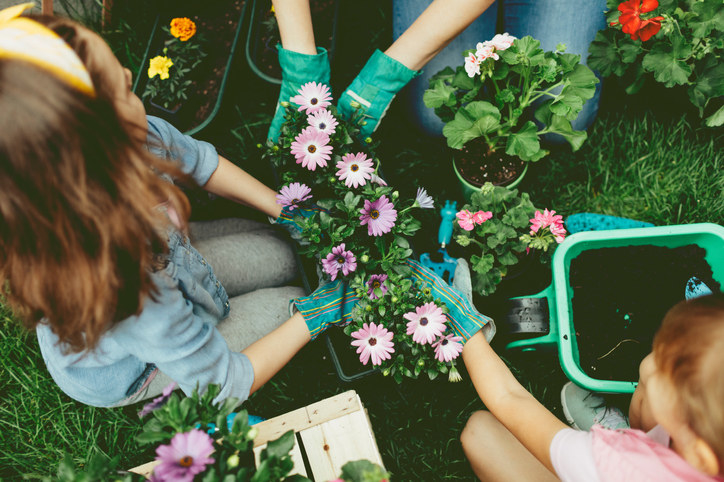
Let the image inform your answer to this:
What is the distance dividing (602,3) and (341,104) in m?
1.08

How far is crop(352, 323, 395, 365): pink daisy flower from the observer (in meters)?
1.08

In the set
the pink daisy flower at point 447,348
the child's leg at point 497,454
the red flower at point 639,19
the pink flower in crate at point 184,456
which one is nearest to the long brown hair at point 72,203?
the pink flower in crate at point 184,456

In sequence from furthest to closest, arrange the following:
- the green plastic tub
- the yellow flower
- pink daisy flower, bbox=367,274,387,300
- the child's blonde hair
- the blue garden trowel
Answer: the yellow flower < the blue garden trowel < the green plastic tub < pink daisy flower, bbox=367,274,387,300 < the child's blonde hair

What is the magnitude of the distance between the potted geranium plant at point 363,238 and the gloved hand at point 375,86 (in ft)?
0.63

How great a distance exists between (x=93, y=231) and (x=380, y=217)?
25.0 inches

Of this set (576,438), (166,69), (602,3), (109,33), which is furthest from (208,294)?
(602,3)

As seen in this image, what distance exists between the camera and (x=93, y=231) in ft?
2.26

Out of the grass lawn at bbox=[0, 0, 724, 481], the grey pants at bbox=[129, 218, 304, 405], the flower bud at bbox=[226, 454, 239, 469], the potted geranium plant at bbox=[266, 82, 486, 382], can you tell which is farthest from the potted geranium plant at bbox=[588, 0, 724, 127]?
the flower bud at bbox=[226, 454, 239, 469]

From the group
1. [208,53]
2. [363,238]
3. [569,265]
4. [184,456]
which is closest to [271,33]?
[208,53]

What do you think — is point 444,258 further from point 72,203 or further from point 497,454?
point 72,203

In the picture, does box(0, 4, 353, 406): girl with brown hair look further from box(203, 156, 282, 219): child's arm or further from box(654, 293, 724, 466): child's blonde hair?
box(654, 293, 724, 466): child's blonde hair

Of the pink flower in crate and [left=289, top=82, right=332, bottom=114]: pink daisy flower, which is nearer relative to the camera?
the pink flower in crate

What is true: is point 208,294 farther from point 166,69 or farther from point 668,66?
point 668,66

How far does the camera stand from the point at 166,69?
1.76 metres
